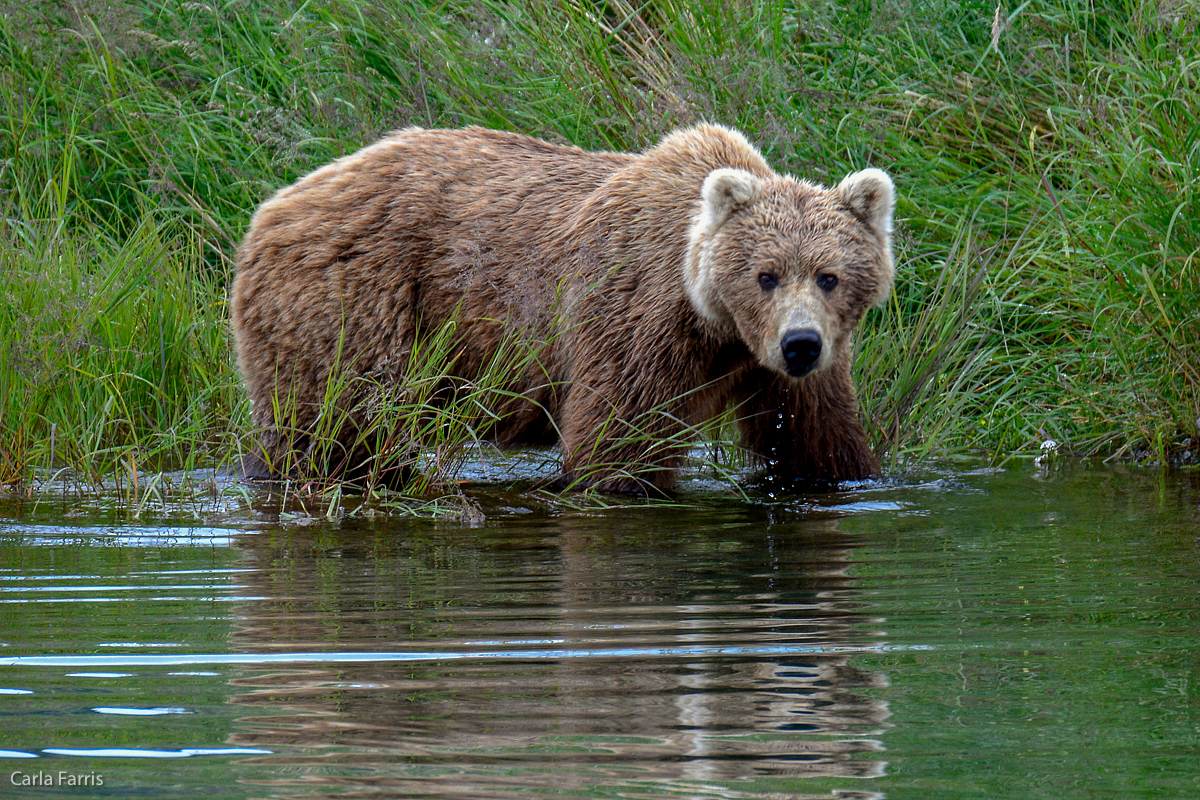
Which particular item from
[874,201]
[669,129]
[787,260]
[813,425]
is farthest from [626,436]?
[669,129]

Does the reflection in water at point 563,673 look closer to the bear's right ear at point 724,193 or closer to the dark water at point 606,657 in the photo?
the dark water at point 606,657

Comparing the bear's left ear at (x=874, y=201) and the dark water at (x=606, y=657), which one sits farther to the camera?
the bear's left ear at (x=874, y=201)

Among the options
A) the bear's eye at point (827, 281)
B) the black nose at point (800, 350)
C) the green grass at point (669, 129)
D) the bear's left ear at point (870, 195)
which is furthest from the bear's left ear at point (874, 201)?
the green grass at point (669, 129)

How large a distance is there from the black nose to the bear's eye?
1.12 ft

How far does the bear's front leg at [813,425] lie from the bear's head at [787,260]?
184 millimetres

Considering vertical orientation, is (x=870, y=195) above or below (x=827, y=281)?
above

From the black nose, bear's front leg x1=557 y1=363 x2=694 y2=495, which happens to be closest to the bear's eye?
the black nose

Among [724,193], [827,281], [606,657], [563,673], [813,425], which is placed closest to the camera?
[563,673]

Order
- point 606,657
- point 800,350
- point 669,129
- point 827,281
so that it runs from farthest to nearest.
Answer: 1. point 669,129
2. point 827,281
3. point 800,350
4. point 606,657

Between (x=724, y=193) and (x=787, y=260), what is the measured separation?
14.7 inches

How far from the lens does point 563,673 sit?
2605mm

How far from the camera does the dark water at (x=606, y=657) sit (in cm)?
202

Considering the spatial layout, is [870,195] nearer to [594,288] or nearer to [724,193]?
[724,193]

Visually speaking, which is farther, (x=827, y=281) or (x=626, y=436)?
(x=626, y=436)
